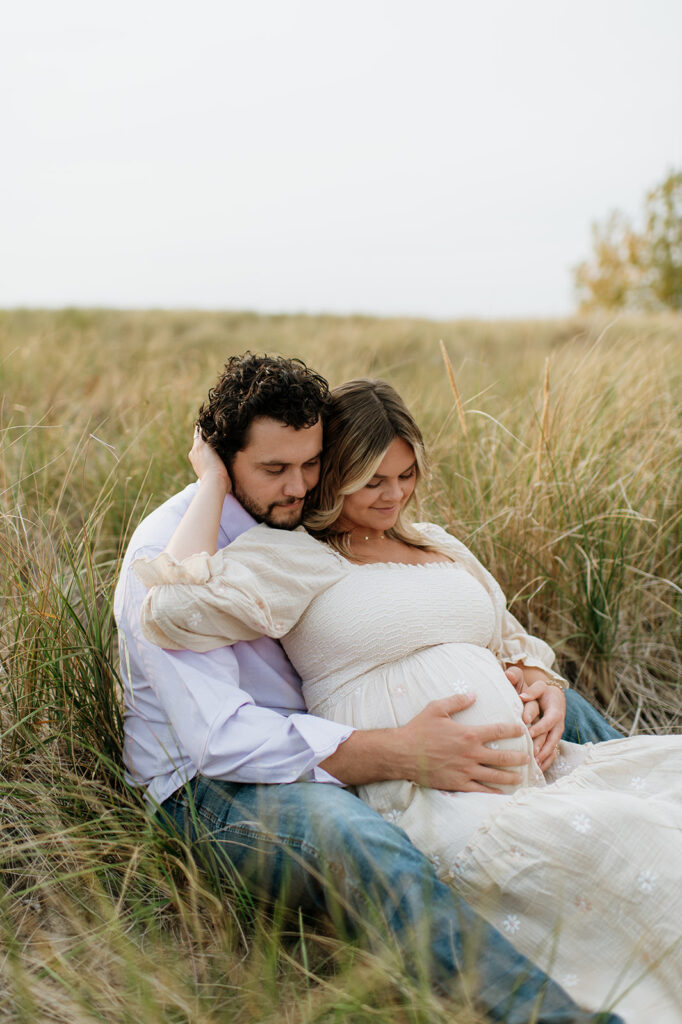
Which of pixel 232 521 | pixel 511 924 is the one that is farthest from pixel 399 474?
pixel 511 924

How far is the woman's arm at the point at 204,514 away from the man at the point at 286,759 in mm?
59

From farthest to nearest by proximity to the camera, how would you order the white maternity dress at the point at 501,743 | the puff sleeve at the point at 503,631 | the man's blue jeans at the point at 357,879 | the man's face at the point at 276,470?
the puff sleeve at the point at 503,631 < the man's face at the point at 276,470 < the white maternity dress at the point at 501,743 < the man's blue jeans at the point at 357,879

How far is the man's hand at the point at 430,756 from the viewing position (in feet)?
6.95

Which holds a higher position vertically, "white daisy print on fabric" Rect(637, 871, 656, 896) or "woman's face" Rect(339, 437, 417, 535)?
"woman's face" Rect(339, 437, 417, 535)

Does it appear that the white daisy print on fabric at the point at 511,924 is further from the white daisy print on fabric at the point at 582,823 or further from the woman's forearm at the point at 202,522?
the woman's forearm at the point at 202,522

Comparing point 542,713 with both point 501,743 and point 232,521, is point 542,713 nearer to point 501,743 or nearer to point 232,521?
point 501,743

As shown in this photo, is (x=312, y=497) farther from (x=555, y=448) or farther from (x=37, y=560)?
(x=555, y=448)

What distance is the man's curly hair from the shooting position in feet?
7.61

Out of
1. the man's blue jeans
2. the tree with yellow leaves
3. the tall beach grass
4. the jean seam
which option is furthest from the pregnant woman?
the tree with yellow leaves

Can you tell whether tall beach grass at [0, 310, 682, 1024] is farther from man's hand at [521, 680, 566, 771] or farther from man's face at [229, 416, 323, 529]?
man's hand at [521, 680, 566, 771]

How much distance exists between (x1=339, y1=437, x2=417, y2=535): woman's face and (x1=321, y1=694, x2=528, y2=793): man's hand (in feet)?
2.16

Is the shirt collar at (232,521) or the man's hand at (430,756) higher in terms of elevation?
the shirt collar at (232,521)

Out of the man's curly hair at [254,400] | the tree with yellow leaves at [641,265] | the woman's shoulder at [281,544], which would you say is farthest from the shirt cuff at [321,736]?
the tree with yellow leaves at [641,265]

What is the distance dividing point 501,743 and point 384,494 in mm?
801
